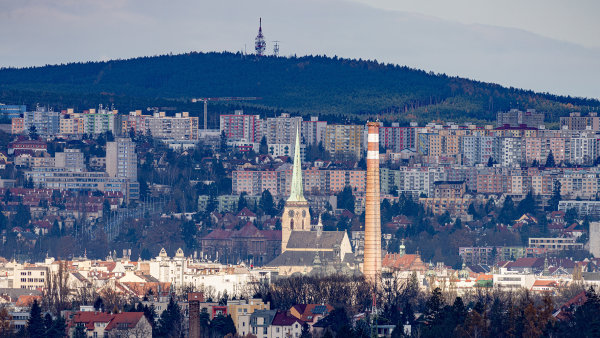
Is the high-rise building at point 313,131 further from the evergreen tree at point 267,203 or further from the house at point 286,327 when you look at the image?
the house at point 286,327

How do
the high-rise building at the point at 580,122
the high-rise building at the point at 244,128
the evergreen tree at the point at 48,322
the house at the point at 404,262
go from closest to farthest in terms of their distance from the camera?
1. the evergreen tree at the point at 48,322
2. the house at the point at 404,262
3. the high-rise building at the point at 244,128
4. the high-rise building at the point at 580,122

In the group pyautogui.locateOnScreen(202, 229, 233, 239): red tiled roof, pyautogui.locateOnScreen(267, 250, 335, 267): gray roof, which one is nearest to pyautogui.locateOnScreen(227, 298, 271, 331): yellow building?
pyautogui.locateOnScreen(267, 250, 335, 267): gray roof

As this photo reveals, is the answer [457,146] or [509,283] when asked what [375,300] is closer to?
[509,283]

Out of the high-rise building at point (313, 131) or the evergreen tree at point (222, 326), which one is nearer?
the evergreen tree at point (222, 326)

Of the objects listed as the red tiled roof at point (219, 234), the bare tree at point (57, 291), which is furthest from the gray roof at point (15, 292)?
the red tiled roof at point (219, 234)

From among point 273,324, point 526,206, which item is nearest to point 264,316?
point 273,324

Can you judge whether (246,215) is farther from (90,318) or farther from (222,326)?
(222,326)

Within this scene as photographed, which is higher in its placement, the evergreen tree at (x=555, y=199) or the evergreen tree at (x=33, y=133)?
the evergreen tree at (x=33, y=133)

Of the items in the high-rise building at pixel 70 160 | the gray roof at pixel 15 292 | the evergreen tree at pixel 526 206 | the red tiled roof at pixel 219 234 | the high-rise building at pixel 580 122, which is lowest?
the gray roof at pixel 15 292
